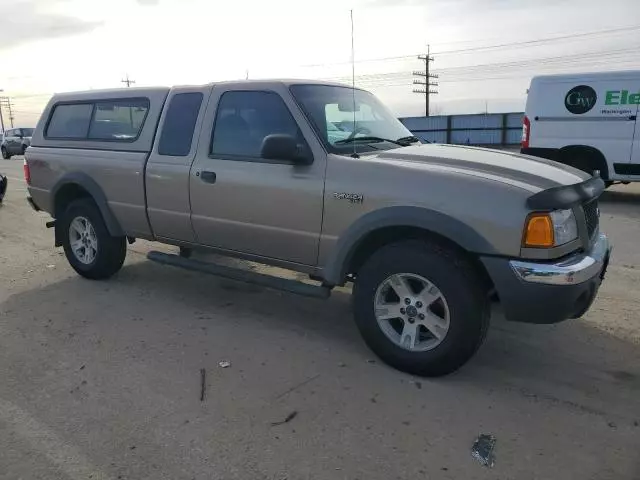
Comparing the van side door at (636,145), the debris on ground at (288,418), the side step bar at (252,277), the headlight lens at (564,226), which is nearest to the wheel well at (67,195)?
the side step bar at (252,277)

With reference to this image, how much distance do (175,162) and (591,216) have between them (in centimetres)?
325

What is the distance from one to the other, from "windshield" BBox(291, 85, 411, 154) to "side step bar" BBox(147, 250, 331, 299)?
101cm

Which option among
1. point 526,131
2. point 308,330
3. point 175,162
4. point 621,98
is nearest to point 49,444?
point 308,330

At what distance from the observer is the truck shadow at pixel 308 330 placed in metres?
3.38

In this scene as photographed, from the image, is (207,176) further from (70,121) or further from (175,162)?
(70,121)

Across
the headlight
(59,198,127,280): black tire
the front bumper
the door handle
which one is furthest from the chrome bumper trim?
(59,198,127,280): black tire

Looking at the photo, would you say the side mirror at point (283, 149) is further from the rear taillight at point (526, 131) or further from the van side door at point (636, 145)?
the van side door at point (636, 145)

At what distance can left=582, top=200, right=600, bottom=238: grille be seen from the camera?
348cm

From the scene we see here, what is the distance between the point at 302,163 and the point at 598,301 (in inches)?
116

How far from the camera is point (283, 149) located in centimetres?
366

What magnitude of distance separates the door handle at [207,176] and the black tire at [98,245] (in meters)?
1.59

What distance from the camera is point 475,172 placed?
334cm

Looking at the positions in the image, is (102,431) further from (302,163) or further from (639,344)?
(639,344)

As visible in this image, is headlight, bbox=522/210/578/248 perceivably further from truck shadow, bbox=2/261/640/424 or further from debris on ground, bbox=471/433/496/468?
debris on ground, bbox=471/433/496/468
